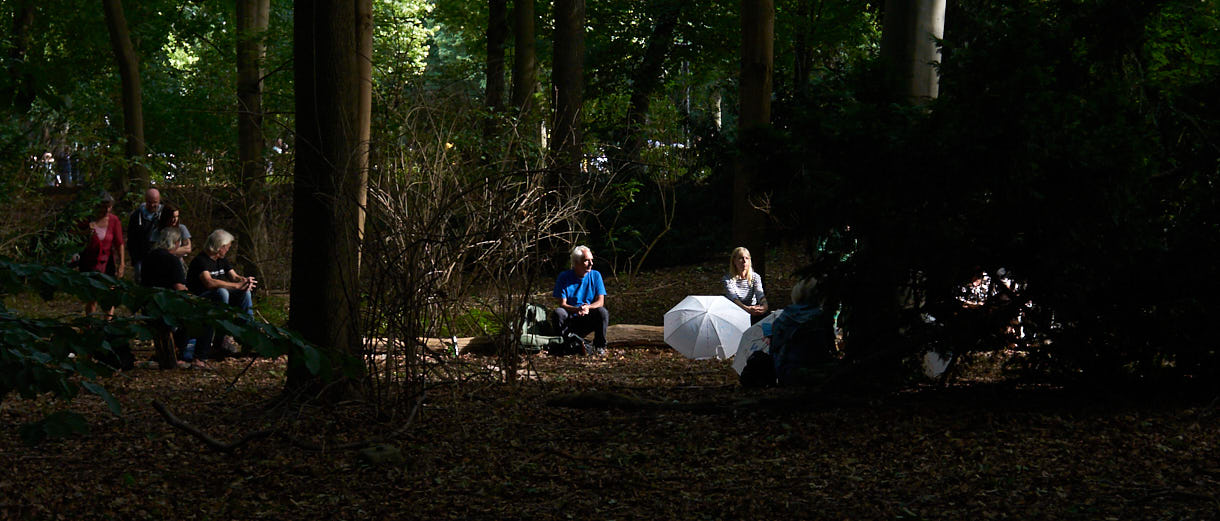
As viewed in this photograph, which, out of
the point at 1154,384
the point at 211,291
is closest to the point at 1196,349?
the point at 1154,384

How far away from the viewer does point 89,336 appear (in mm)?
2875

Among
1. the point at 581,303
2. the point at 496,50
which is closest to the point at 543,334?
the point at 581,303

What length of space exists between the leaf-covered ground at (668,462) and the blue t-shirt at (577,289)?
13.5 feet

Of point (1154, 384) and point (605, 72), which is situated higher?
point (605, 72)

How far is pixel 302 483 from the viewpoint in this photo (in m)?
5.37

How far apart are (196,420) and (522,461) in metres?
2.34

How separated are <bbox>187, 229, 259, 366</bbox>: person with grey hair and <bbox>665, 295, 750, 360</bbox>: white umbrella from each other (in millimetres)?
3890

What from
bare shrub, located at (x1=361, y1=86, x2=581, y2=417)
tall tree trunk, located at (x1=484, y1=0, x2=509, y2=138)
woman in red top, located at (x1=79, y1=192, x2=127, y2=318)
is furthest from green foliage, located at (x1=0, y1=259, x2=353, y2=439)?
tall tree trunk, located at (x1=484, y1=0, x2=509, y2=138)

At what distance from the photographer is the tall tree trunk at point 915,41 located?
7266 millimetres

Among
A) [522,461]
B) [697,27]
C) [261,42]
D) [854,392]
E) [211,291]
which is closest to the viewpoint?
[522,461]

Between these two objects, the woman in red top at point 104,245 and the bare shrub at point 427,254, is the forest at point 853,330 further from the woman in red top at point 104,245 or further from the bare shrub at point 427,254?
the woman in red top at point 104,245

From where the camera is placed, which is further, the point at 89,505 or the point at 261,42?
the point at 261,42

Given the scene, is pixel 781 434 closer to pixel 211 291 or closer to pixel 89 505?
pixel 89 505

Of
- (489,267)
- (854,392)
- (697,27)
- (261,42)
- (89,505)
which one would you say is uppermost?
(697,27)
